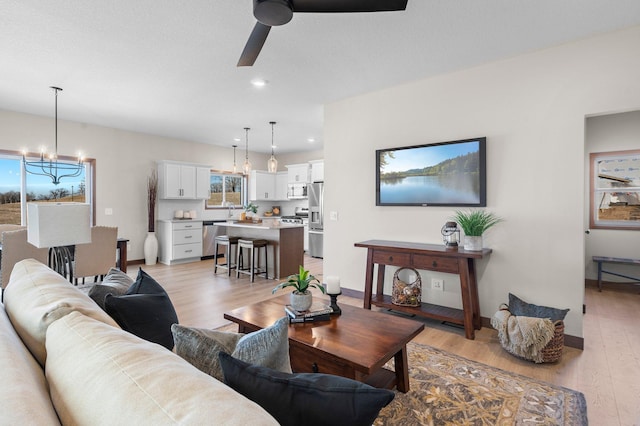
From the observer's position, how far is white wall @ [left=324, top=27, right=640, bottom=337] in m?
2.73

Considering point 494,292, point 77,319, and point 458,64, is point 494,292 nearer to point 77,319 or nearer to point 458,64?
point 458,64

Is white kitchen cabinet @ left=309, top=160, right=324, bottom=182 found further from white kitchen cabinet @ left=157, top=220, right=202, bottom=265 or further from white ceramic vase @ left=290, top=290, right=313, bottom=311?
white ceramic vase @ left=290, top=290, right=313, bottom=311

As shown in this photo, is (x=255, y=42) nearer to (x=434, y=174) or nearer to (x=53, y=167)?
(x=434, y=174)

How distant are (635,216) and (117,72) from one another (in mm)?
6585

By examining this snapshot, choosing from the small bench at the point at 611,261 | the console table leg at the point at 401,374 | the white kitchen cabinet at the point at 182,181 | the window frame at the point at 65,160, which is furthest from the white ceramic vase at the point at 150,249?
the small bench at the point at 611,261

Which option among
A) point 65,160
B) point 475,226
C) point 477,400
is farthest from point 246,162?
point 477,400

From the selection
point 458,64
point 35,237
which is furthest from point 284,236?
point 35,237

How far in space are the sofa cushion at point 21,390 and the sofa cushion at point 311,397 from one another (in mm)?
354

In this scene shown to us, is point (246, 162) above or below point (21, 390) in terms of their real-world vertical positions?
above

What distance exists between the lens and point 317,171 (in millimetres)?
7793

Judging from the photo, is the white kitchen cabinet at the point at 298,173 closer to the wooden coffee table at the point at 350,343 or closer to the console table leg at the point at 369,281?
the console table leg at the point at 369,281

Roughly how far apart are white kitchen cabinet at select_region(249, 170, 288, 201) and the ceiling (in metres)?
3.85

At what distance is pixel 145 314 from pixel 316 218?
603 centimetres

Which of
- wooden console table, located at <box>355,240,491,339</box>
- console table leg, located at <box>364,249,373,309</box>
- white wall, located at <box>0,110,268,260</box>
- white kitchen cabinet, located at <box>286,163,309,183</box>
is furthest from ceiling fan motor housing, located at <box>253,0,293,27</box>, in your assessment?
white kitchen cabinet, located at <box>286,163,309,183</box>
